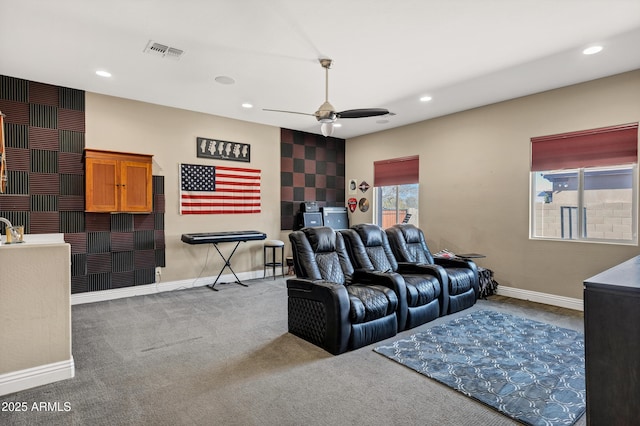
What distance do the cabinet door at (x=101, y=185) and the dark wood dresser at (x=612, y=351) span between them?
5.15 metres

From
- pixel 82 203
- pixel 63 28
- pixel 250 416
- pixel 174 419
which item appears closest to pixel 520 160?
pixel 250 416

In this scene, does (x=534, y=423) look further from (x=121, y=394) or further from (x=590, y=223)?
(x=590, y=223)

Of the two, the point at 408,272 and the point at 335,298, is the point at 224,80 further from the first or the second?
the point at 408,272

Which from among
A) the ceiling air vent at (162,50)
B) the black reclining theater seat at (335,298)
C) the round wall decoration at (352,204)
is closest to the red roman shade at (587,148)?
the black reclining theater seat at (335,298)

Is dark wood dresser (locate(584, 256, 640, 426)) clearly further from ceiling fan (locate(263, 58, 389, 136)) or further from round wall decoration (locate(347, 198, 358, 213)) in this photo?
round wall decoration (locate(347, 198, 358, 213))

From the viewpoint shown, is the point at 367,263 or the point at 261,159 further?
the point at 261,159

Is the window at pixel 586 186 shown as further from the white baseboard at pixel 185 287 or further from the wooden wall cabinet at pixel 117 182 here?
the wooden wall cabinet at pixel 117 182

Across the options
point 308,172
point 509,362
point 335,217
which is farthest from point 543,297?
point 308,172

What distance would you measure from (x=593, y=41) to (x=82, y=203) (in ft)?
20.9

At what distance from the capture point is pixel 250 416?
2.08 m

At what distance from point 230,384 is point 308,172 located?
5.26m

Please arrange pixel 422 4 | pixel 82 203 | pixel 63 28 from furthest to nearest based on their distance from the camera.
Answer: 1. pixel 82 203
2. pixel 63 28
3. pixel 422 4

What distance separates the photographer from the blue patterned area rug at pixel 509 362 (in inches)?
85.9

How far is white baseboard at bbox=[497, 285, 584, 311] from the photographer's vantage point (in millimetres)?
4320
